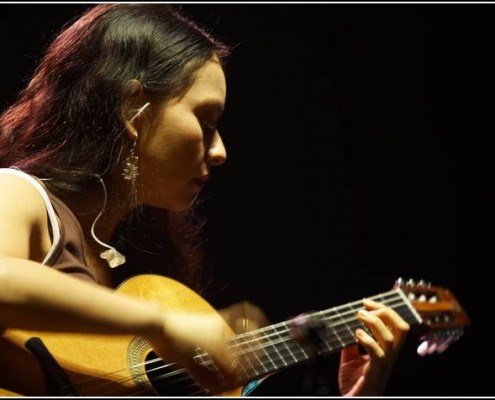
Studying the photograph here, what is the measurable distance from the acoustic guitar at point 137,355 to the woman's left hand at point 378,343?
1.0 inches

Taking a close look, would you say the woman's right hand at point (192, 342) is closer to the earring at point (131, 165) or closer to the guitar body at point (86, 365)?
the guitar body at point (86, 365)

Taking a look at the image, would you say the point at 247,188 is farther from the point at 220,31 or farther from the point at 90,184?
the point at 90,184

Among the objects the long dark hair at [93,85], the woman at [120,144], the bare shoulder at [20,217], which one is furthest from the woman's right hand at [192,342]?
the long dark hair at [93,85]

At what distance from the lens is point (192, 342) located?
96cm

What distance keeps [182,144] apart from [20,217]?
1.10 ft

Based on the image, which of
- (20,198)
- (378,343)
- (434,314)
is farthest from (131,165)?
(434,314)

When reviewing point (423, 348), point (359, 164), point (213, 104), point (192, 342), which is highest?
point (213, 104)

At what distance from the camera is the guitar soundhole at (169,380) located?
3.56 ft

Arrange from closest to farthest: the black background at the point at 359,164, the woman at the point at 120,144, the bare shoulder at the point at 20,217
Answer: the bare shoulder at the point at 20,217, the woman at the point at 120,144, the black background at the point at 359,164

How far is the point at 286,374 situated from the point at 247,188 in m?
0.55

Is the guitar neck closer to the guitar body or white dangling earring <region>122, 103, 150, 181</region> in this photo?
the guitar body

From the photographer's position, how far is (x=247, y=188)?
2.03 m

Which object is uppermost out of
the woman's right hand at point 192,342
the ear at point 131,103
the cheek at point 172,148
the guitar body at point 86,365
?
the ear at point 131,103

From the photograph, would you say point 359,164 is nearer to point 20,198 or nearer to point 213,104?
point 213,104
